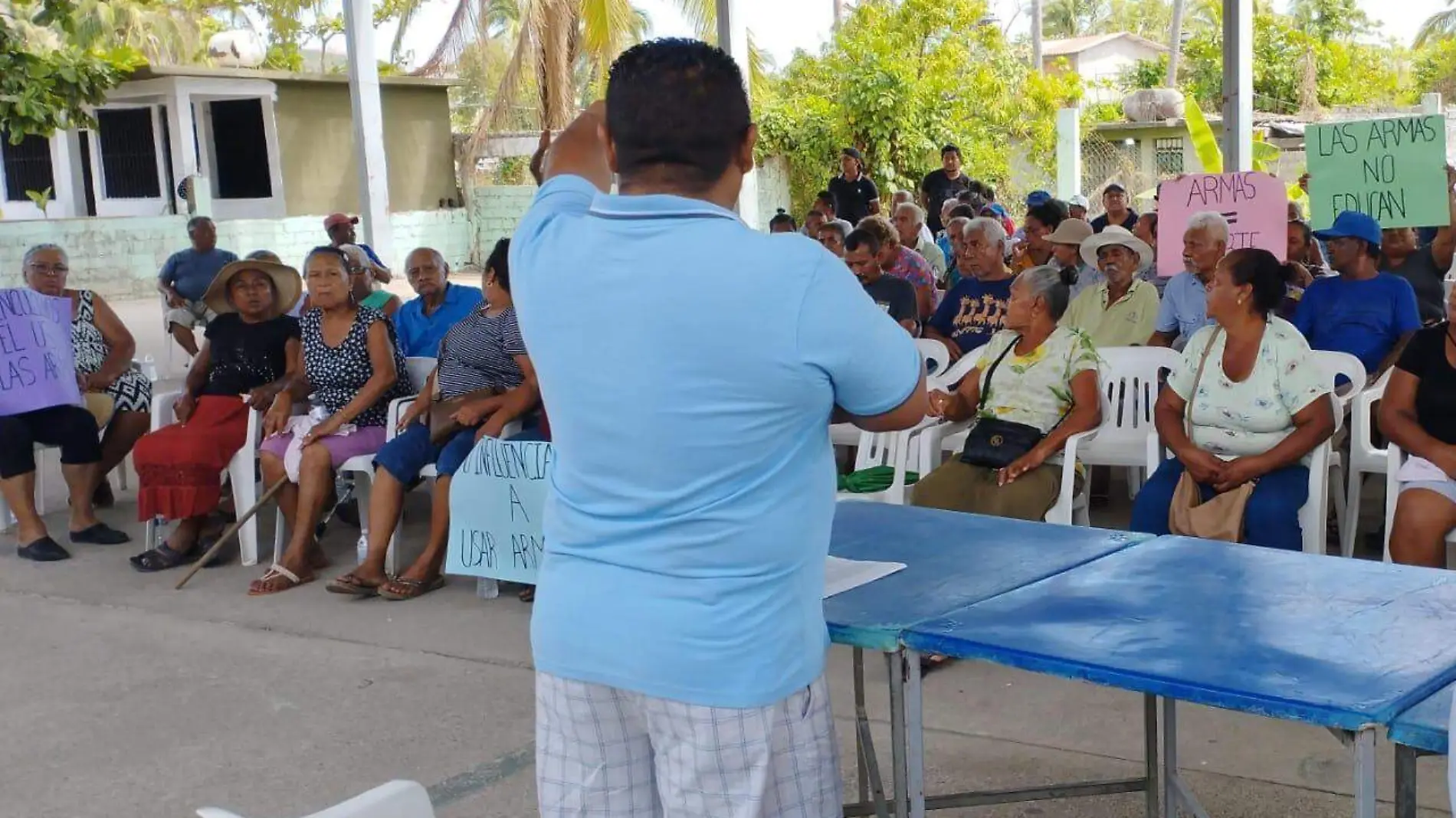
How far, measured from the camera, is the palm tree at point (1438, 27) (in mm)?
39594

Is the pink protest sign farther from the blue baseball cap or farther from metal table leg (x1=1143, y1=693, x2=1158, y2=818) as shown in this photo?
metal table leg (x1=1143, y1=693, x2=1158, y2=818)

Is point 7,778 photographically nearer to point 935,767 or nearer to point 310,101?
point 935,767

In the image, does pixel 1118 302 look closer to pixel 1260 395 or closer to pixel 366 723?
pixel 1260 395

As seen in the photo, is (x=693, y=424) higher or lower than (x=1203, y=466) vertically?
higher

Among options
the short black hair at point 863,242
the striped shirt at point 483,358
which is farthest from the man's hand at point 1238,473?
the short black hair at point 863,242

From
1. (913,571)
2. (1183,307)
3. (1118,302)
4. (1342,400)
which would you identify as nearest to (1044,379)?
(1342,400)

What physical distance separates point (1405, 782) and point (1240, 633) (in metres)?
0.31

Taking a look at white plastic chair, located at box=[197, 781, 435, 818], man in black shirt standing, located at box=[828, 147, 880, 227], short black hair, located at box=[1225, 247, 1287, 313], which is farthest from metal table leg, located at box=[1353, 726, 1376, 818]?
man in black shirt standing, located at box=[828, 147, 880, 227]

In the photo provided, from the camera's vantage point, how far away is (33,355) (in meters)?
6.61

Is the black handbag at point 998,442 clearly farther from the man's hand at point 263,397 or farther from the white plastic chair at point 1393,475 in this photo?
the man's hand at point 263,397

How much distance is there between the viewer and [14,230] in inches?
742

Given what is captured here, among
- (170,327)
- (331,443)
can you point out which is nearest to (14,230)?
(170,327)

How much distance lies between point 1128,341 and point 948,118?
49.4 feet

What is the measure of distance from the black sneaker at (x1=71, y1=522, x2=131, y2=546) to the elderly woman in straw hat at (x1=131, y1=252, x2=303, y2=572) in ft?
1.65
